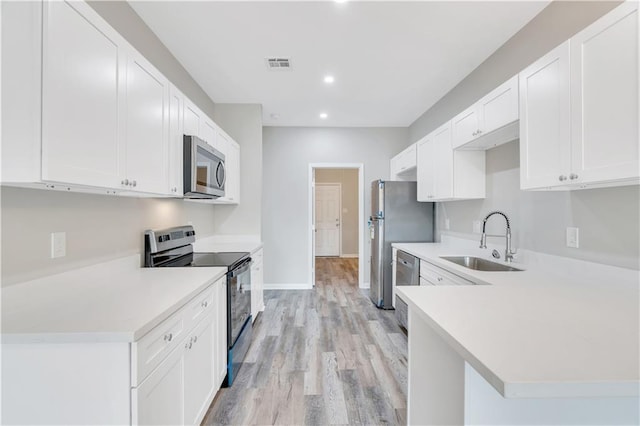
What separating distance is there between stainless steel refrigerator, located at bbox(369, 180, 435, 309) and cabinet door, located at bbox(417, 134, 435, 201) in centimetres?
23

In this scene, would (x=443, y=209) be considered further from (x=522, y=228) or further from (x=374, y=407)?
(x=374, y=407)

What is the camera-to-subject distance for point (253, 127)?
366cm

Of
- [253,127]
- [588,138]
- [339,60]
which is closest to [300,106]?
[253,127]

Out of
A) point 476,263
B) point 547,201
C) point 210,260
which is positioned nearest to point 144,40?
point 210,260

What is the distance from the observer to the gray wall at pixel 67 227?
1.16m

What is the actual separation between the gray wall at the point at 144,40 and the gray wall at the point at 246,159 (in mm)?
593

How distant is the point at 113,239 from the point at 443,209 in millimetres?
3315

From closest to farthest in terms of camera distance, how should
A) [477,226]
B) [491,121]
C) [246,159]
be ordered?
[491,121] → [477,226] → [246,159]

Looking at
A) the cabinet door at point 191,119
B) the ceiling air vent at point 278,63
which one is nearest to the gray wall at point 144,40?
the cabinet door at point 191,119

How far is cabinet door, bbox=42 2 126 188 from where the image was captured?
999 millimetres

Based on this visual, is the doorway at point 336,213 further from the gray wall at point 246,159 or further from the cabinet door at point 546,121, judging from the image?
the cabinet door at point 546,121

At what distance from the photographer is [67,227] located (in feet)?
4.64

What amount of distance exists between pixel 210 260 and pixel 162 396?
1.32m

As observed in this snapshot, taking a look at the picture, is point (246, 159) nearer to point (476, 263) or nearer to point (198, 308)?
point (198, 308)
